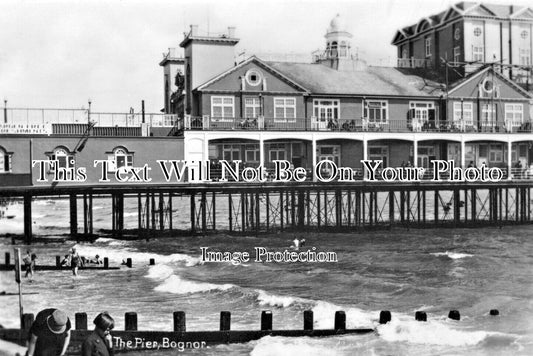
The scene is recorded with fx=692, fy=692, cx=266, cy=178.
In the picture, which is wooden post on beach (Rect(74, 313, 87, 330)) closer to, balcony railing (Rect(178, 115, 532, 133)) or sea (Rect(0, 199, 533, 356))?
sea (Rect(0, 199, 533, 356))

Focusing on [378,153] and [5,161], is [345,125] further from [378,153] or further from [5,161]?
[5,161]

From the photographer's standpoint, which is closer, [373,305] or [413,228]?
[373,305]

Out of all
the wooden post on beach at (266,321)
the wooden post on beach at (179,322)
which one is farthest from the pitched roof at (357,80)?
the wooden post on beach at (179,322)

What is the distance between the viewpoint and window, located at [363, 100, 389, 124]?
1580 inches

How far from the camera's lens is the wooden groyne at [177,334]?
15.0 m

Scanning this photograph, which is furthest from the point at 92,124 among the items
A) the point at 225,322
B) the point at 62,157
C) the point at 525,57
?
the point at 525,57

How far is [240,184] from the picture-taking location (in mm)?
30953

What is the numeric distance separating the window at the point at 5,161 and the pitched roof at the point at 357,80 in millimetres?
16236

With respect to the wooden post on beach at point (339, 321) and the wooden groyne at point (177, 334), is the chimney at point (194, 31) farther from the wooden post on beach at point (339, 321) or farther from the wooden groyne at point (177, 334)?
the wooden post on beach at point (339, 321)

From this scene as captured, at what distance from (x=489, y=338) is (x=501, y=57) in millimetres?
34166

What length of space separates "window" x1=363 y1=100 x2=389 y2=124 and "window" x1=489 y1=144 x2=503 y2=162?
7156mm

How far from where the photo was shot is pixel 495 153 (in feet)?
138

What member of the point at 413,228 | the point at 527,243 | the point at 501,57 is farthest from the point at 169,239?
the point at 501,57

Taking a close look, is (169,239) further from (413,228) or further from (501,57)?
(501,57)
